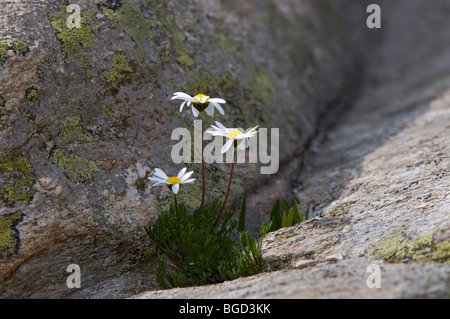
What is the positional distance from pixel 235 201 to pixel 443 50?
28.6ft

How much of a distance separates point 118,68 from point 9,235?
191cm

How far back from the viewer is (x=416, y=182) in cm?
402

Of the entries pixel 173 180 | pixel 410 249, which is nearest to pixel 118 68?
pixel 173 180

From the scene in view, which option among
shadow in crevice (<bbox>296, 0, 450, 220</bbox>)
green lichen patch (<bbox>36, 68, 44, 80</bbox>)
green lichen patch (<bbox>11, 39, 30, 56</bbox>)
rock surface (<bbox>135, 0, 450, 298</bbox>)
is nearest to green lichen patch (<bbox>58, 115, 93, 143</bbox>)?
green lichen patch (<bbox>36, 68, 44, 80</bbox>)

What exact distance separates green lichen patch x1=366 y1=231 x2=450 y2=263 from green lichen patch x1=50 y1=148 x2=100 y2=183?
99.2 inches

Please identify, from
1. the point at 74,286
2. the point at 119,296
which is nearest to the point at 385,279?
the point at 119,296

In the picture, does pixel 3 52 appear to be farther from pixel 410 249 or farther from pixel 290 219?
pixel 410 249

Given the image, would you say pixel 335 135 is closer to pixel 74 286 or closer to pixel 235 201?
pixel 235 201

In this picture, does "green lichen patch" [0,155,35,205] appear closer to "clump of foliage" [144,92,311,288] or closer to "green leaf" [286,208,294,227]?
"clump of foliage" [144,92,311,288]

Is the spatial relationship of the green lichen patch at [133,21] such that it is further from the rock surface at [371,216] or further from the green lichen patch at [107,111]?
the rock surface at [371,216]

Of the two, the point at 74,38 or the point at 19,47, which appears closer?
the point at 19,47

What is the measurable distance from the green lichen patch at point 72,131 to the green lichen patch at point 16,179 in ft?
1.39

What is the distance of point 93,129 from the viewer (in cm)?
408

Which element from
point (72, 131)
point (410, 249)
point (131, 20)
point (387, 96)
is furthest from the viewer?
point (387, 96)
